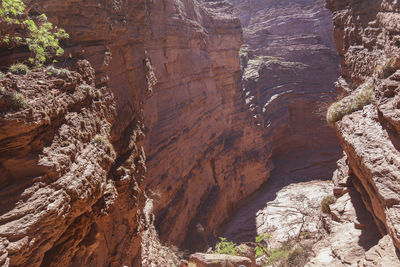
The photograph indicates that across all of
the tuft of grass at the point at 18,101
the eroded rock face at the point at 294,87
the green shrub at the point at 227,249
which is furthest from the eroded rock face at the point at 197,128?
the tuft of grass at the point at 18,101

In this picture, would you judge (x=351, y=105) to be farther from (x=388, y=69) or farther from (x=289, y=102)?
(x=289, y=102)

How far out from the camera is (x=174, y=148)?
619 inches

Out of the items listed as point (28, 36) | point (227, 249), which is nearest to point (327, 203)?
point (227, 249)

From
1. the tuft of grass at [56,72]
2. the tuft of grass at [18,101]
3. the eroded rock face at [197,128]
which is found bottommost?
the tuft of grass at [18,101]

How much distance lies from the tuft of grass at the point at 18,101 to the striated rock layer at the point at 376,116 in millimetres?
6064

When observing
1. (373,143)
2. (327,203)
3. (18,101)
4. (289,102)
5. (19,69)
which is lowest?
(18,101)

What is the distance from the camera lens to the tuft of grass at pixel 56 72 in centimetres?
554

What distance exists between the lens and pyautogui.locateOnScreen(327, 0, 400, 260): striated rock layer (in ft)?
16.6

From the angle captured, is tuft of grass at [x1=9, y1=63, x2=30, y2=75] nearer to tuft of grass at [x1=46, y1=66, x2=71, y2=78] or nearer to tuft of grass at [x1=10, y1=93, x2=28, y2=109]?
tuft of grass at [x1=46, y1=66, x2=71, y2=78]

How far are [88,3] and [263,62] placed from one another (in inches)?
1006

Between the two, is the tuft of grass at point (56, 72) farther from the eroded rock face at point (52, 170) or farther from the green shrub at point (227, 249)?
the green shrub at point (227, 249)

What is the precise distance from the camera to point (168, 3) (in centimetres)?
1673

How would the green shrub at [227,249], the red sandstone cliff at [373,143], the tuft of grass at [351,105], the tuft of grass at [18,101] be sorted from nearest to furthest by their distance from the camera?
the tuft of grass at [18,101] < the red sandstone cliff at [373,143] < the tuft of grass at [351,105] < the green shrub at [227,249]

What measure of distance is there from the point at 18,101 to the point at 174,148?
11528 mm
